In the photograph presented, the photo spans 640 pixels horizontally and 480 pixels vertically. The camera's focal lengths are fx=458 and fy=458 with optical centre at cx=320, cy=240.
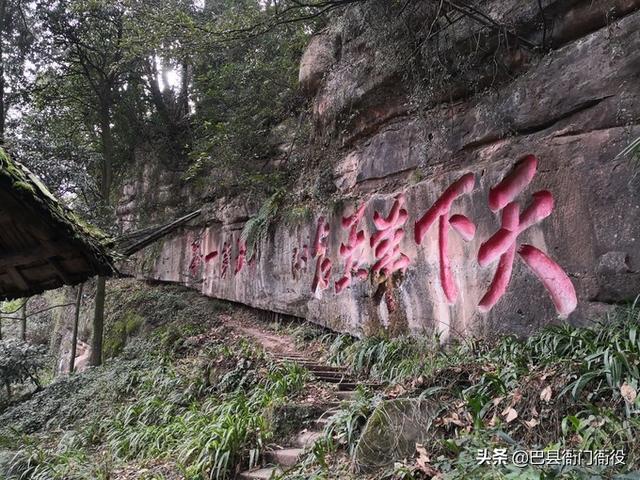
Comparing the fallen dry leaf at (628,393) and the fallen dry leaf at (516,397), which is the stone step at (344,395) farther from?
the fallen dry leaf at (628,393)

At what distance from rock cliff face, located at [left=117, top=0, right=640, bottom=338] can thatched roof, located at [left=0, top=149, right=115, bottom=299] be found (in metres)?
3.42

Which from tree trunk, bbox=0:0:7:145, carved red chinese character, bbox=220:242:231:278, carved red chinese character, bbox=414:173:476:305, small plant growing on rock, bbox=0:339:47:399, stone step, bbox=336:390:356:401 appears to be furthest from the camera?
carved red chinese character, bbox=220:242:231:278

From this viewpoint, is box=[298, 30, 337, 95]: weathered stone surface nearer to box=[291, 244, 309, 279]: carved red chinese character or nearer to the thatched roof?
box=[291, 244, 309, 279]: carved red chinese character

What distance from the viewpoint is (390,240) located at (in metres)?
5.94

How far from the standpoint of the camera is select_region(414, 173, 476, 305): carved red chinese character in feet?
15.8

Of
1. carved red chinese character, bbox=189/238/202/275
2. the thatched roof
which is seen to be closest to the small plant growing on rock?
carved red chinese character, bbox=189/238/202/275

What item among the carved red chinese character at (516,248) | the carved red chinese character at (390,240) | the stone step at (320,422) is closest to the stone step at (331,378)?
the stone step at (320,422)

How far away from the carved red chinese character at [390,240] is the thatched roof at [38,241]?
3385 millimetres

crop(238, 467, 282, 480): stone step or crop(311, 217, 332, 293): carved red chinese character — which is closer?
crop(238, 467, 282, 480): stone step

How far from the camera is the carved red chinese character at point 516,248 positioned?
3.96m

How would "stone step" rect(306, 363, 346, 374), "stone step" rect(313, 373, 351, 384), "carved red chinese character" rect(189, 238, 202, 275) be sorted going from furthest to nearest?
"carved red chinese character" rect(189, 238, 202, 275), "stone step" rect(306, 363, 346, 374), "stone step" rect(313, 373, 351, 384)

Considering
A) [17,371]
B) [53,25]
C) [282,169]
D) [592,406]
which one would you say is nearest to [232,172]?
[282,169]

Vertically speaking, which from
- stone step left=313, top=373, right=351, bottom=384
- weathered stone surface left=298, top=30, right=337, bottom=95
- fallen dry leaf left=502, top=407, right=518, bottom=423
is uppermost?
weathered stone surface left=298, top=30, right=337, bottom=95

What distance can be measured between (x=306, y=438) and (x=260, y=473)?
0.49 metres
